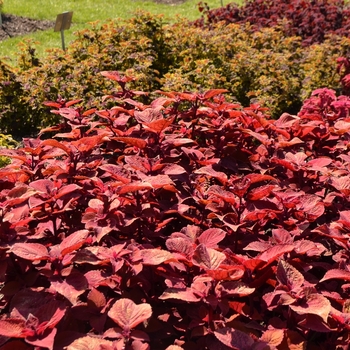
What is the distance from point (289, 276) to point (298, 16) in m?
7.38

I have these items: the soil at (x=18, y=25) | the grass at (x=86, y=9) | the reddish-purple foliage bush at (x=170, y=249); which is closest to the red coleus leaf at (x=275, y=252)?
the reddish-purple foliage bush at (x=170, y=249)

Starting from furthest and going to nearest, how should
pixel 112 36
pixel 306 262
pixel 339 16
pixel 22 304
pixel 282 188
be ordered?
pixel 339 16
pixel 112 36
pixel 282 188
pixel 306 262
pixel 22 304

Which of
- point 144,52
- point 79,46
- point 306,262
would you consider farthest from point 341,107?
point 79,46

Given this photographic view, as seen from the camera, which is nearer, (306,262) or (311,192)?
(306,262)

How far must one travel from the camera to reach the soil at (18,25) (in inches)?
419

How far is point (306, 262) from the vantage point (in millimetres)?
1612

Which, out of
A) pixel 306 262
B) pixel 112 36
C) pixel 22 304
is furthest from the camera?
Answer: pixel 112 36

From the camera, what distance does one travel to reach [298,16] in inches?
320

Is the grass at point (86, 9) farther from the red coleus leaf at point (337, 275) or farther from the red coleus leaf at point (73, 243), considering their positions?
the red coleus leaf at point (337, 275)

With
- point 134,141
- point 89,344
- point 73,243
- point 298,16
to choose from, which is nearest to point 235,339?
point 89,344

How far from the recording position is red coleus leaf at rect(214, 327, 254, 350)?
121 centimetres

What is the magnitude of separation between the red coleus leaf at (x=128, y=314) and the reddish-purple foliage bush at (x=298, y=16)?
20.8ft

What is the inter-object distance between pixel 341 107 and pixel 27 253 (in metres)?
1.81

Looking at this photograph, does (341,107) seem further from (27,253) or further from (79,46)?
(79,46)
